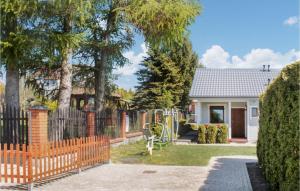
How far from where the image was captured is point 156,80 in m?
41.8

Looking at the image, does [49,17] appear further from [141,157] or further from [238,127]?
[238,127]

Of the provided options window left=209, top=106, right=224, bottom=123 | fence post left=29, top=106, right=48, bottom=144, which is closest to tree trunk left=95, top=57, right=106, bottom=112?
fence post left=29, top=106, right=48, bottom=144

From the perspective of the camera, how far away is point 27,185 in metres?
10.7

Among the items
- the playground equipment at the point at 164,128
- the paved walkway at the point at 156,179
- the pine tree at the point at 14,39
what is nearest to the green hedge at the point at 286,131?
the paved walkway at the point at 156,179

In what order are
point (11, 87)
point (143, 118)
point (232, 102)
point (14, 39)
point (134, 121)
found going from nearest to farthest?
point (14, 39) < point (11, 87) < point (134, 121) < point (143, 118) < point (232, 102)

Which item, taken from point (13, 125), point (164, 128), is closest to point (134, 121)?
point (164, 128)

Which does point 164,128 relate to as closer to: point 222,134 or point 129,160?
point 222,134

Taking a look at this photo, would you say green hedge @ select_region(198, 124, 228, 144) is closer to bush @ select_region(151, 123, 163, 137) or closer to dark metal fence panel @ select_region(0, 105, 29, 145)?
bush @ select_region(151, 123, 163, 137)

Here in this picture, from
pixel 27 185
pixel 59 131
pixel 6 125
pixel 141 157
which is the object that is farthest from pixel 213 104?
pixel 27 185

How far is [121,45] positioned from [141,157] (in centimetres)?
861

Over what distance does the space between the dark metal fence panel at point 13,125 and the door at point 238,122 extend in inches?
753

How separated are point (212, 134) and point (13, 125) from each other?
1585 centimetres

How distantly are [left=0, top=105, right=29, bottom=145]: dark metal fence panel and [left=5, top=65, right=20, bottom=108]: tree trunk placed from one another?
2136 millimetres

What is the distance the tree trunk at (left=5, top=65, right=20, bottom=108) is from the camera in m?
17.1
